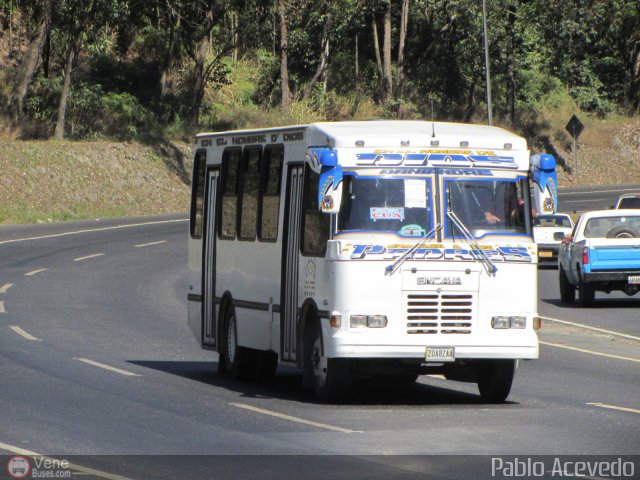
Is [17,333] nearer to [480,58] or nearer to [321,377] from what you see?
[321,377]

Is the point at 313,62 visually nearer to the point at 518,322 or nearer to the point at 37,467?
the point at 518,322

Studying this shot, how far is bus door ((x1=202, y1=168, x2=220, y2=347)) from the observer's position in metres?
18.2

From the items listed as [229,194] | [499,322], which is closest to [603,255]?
[229,194]

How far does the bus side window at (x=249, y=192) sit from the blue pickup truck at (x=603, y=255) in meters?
13.0

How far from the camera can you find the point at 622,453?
432 inches

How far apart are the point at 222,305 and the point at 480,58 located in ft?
191

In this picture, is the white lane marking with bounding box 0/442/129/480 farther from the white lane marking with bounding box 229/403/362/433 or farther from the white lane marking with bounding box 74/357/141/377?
the white lane marking with bounding box 74/357/141/377

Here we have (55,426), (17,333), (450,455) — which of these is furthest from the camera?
(17,333)

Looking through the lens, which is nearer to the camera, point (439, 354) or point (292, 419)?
point (292, 419)

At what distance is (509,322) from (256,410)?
2.76 meters

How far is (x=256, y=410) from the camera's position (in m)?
13.8

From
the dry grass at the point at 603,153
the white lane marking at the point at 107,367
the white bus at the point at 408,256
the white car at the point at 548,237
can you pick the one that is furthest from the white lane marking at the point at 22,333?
the dry grass at the point at 603,153

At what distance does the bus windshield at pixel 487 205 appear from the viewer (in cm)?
1458

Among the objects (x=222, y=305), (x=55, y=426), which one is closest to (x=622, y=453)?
(x=55, y=426)
